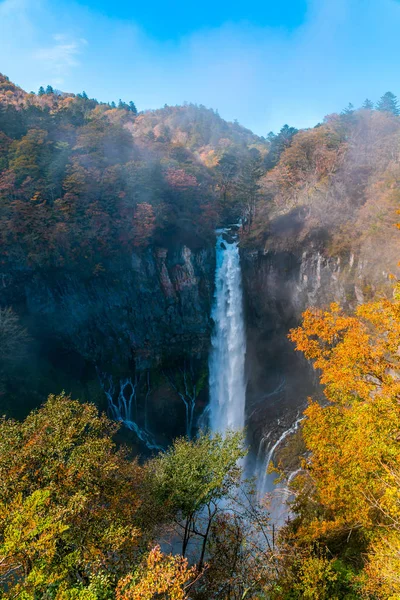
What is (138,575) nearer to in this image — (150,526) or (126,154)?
(150,526)

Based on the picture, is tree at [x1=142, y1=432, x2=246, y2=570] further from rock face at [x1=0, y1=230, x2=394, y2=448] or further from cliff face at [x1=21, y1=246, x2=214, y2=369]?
cliff face at [x1=21, y1=246, x2=214, y2=369]

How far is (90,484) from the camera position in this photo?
28.6 ft

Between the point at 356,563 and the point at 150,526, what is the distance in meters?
6.97

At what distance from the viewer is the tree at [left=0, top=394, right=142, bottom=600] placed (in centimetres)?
657

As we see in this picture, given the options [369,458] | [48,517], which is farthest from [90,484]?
[369,458]

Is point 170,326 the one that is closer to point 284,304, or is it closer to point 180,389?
point 180,389

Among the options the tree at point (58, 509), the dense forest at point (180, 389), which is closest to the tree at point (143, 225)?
the dense forest at point (180, 389)

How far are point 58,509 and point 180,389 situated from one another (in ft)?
79.2

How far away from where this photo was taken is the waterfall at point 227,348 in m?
28.7

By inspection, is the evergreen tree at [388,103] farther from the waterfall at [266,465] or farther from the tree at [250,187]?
the waterfall at [266,465]

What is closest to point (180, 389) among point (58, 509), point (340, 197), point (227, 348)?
point (227, 348)

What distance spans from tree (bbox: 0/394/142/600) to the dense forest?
58mm

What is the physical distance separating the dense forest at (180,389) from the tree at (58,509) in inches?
2.3

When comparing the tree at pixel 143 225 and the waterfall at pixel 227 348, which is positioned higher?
the tree at pixel 143 225
